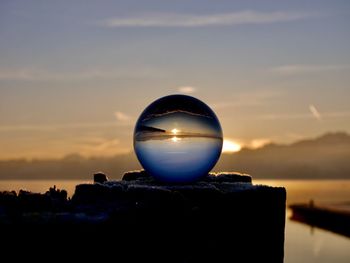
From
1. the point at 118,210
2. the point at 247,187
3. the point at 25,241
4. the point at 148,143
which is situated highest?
the point at 148,143

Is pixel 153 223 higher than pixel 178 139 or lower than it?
lower

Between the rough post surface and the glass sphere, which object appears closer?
the rough post surface

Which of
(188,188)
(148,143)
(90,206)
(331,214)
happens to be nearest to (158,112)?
(148,143)

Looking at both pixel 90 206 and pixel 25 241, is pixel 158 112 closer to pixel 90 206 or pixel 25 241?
pixel 90 206

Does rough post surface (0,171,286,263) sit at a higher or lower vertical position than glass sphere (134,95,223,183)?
lower

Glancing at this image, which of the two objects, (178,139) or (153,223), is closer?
(153,223)

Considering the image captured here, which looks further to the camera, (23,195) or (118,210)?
(23,195)

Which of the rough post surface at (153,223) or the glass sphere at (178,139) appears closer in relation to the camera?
the rough post surface at (153,223)

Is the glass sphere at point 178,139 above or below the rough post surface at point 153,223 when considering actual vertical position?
above
